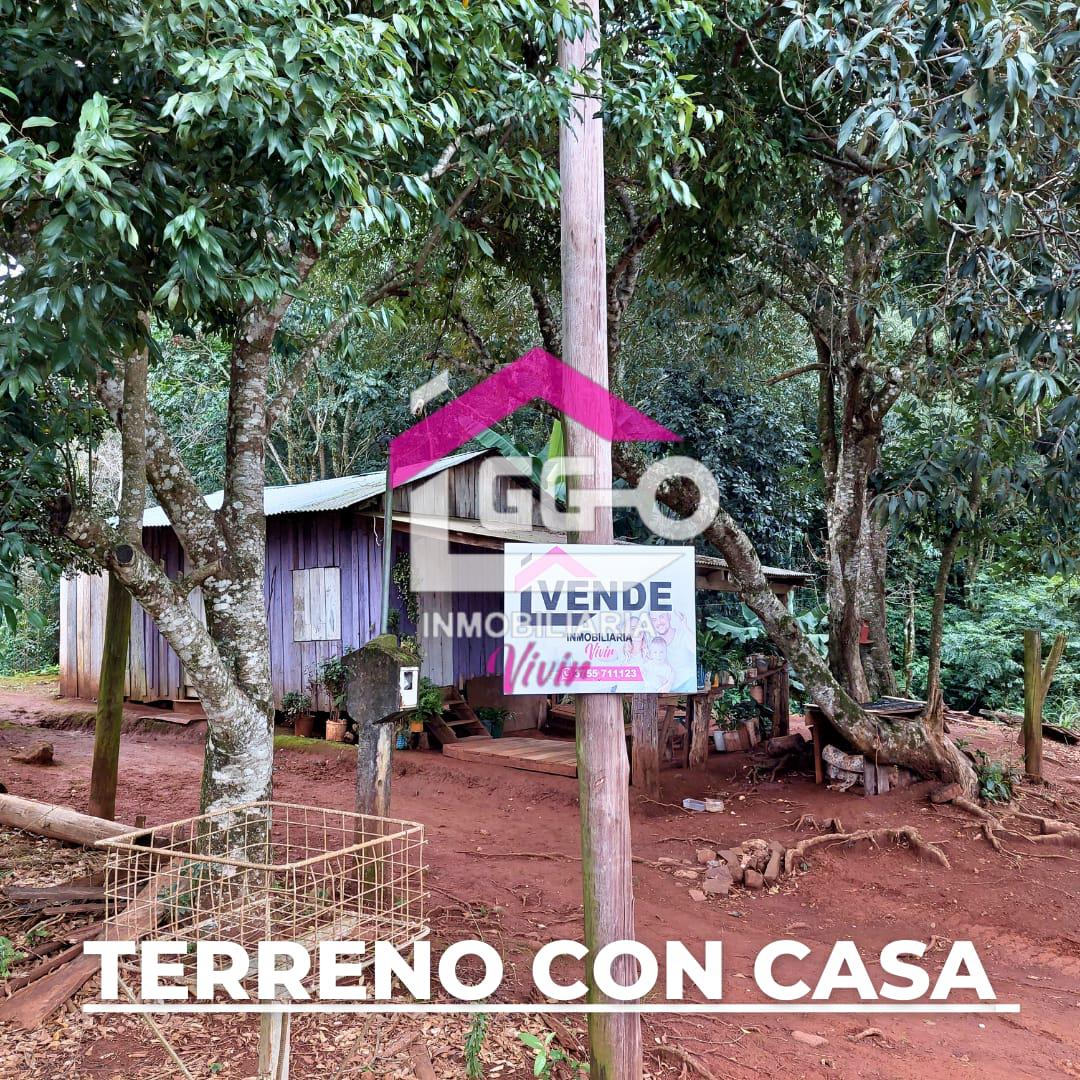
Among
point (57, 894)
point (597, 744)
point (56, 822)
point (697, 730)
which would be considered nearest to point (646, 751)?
point (697, 730)

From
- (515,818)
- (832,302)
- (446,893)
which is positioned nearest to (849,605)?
(832,302)

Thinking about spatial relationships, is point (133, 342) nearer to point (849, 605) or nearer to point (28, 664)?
point (849, 605)

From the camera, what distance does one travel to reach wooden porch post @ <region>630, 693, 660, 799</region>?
30.4 feet

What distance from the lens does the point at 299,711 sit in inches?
498

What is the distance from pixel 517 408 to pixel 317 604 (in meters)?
4.25

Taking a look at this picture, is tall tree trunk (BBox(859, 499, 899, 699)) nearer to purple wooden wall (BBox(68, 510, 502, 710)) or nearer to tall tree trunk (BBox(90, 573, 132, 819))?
purple wooden wall (BBox(68, 510, 502, 710))

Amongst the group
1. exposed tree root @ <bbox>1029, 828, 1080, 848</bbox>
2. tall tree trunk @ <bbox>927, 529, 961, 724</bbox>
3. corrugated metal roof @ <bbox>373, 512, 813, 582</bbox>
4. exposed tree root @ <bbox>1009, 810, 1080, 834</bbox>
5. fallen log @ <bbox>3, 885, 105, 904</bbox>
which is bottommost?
exposed tree root @ <bbox>1029, 828, 1080, 848</bbox>

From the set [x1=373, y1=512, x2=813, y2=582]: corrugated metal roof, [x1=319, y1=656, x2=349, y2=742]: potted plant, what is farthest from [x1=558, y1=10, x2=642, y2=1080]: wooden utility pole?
[x1=319, y1=656, x2=349, y2=742]: potted plant

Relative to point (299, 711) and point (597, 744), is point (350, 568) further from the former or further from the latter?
point (597, 744)

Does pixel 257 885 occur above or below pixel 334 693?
below

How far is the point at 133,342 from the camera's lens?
3.90 metres

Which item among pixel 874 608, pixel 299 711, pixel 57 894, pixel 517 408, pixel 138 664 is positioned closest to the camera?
pixel 57 894

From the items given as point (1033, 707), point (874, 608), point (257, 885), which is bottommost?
point (257, 885)

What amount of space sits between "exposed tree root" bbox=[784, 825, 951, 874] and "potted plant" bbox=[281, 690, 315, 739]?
7531 millimetres
